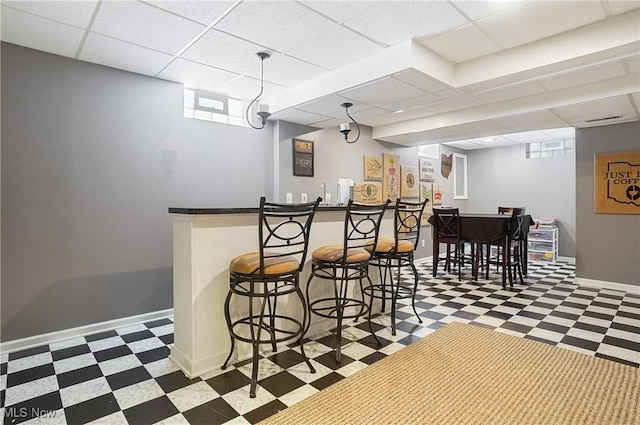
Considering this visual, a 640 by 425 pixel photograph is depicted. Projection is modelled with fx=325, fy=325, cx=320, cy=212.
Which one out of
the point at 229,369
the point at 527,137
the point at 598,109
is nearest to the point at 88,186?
the point at 229,369

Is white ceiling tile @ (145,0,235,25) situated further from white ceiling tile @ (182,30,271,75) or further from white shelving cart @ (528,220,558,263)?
white shelving cart @ (528,220,558,263)

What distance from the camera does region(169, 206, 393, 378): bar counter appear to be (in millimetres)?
2205

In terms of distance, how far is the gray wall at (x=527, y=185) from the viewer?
6805 mm

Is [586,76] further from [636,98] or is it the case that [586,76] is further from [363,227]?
[363,227]

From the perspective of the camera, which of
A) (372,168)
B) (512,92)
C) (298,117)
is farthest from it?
(372,168)

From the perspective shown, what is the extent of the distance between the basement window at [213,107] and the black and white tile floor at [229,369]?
235 cm

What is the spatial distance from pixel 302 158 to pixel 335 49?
1904 mm

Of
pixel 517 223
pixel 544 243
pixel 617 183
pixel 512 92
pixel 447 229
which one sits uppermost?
pixel 512 92

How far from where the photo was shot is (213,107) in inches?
154

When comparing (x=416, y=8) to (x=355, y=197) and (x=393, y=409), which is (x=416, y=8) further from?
(x=355, y=197)

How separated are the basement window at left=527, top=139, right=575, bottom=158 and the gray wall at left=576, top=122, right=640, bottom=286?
239cm

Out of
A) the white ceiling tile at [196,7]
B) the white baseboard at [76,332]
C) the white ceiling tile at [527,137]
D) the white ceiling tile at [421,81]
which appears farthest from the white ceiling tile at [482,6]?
the white ceiling tile at [527,137]

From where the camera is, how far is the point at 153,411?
1822 mm

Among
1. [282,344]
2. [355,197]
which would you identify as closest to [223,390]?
[282,344]
